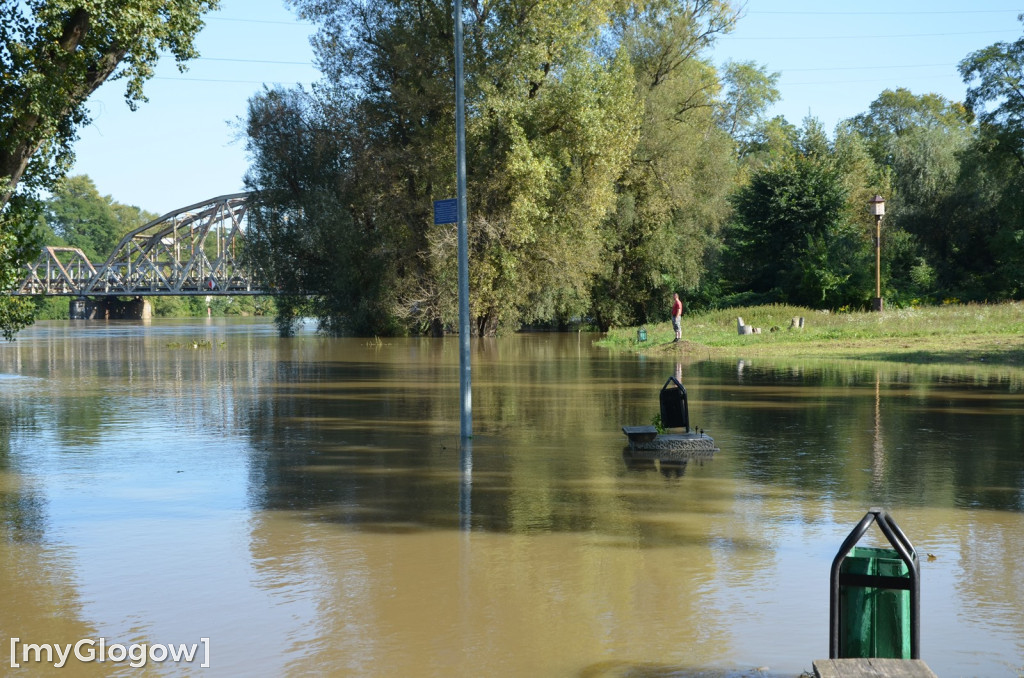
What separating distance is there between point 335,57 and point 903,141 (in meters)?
38.8

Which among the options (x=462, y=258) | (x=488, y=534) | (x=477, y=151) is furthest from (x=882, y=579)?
(x=477, y=151)

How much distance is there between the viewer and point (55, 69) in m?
18.0

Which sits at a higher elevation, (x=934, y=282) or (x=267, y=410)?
(x=934, y=282)

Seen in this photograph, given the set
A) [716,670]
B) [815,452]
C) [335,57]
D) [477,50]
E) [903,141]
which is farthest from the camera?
[903,141]

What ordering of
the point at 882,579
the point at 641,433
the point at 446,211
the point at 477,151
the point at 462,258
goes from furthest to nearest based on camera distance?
the point at 477,151 → the point at 462,258 → the point at 446,211 → the point at 641,433 → the point at 882,579

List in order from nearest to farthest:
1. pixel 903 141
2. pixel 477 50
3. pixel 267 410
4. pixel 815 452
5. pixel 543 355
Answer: pixel 815 452
pixel 267 410
pixel 543 355
pixel 477 50
pixel 903 141

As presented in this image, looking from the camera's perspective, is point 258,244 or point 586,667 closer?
point 586,667

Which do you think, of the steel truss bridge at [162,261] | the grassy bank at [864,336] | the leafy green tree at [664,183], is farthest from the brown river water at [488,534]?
the steel truss bridge at [162,261]

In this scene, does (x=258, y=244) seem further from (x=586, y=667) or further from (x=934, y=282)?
(x=586, y=667)

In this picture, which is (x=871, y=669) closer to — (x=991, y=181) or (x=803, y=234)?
(x=803, y=234)

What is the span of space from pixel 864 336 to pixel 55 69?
2724 cm

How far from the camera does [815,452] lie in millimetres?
12859

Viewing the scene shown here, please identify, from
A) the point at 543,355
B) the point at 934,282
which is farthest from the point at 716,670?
the point at 934,282

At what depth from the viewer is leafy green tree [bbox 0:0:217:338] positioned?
17.8 meters
